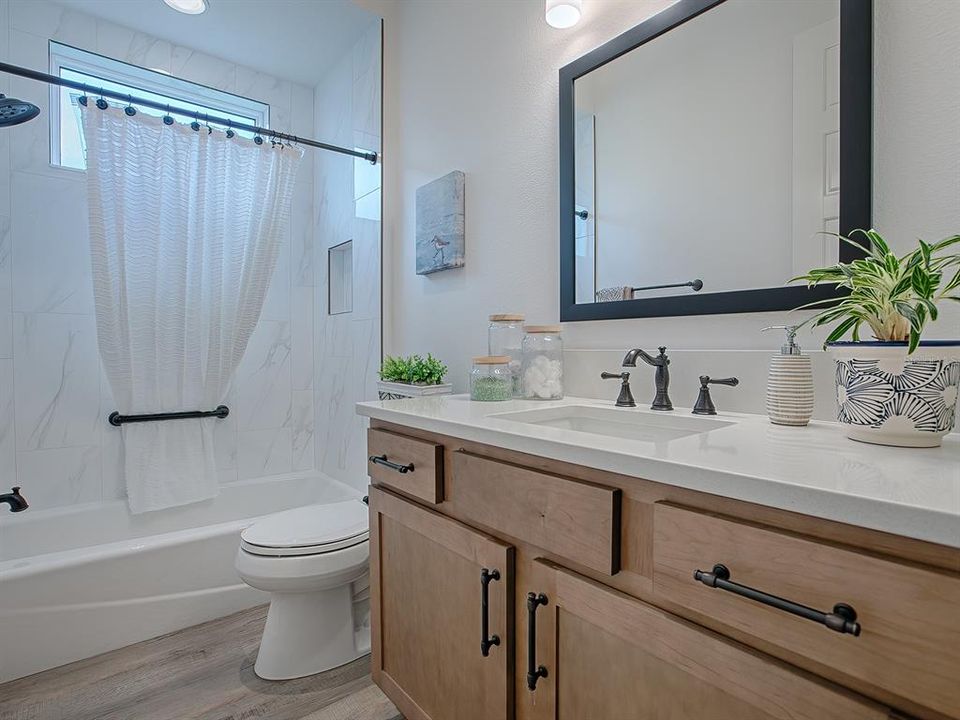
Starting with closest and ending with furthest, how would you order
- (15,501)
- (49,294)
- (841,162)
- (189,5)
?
1. (841,162)
2. (15,501)
3. (189,5)
4. (49,294)

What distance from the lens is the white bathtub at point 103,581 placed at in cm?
169

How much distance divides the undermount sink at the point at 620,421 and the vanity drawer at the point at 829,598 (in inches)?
17.9

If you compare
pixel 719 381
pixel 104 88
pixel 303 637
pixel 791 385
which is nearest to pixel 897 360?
pixel 791 385

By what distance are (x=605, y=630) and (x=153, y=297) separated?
227 cm

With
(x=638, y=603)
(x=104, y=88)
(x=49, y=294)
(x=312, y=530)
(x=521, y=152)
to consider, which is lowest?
(x=312, y=530)

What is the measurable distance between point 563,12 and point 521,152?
15.7 inches

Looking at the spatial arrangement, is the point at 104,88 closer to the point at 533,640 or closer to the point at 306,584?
the point at 306,584

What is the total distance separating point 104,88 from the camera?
95.2 inches

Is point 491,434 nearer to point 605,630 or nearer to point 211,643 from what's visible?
point 605,630

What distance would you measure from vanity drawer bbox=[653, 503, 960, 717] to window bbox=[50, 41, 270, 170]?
2474 mm

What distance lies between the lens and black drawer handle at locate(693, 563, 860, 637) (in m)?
0.52

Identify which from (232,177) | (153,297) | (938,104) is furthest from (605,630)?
(232,177)

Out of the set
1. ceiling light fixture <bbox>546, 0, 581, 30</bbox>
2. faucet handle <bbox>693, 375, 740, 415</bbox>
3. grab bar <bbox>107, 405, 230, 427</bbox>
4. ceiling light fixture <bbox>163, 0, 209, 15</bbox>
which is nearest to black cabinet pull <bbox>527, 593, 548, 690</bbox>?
faucet handle <bbox>693, 375, 740, 415</bbox>

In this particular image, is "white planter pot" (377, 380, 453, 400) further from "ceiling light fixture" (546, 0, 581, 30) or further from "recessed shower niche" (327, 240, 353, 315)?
"ceiling light fixture" (546, 0, 581, 30)
